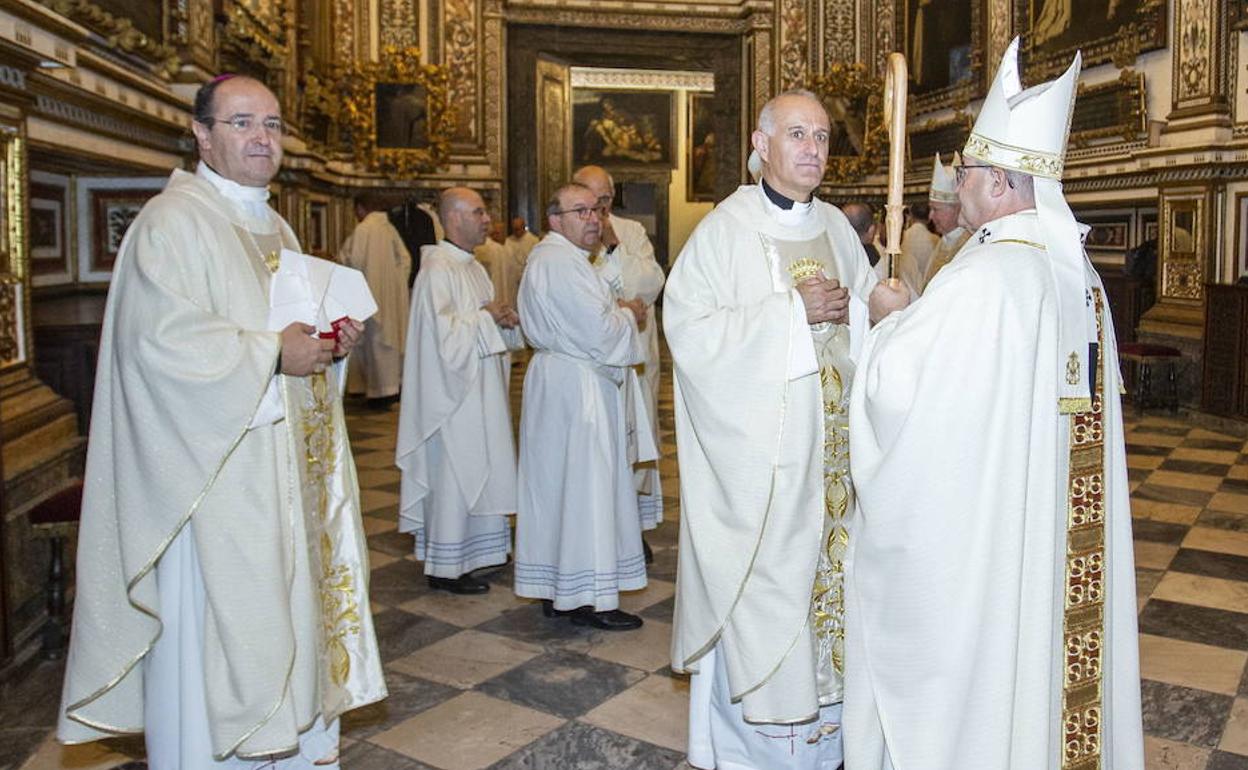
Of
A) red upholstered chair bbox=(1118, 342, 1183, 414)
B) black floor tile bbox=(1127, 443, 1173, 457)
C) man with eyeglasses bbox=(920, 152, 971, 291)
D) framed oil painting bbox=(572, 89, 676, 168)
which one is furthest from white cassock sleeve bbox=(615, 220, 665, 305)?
framed oil painting bbox=(572, 89, 676, 168)

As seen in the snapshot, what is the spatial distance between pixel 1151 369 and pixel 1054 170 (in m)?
8.43

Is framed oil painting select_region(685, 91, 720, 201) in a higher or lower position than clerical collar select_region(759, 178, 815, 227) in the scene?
higher

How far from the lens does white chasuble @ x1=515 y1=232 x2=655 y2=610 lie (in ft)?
15.9

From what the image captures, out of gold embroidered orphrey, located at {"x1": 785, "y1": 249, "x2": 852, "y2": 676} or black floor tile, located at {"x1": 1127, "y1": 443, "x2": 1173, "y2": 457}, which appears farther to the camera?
black floor tile, located at {"x1": 1127, "y1": 443, "x2": 1173, "y2": 457}

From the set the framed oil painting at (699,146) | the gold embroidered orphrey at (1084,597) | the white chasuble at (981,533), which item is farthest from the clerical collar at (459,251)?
the framed oil painting at (699,146)

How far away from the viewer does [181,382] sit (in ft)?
9.69

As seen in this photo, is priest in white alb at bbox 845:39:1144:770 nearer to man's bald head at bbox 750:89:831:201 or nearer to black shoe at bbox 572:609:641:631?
man's bald head at bbox 750:89:831:201

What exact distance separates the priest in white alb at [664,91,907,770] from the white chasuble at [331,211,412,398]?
8240 mm

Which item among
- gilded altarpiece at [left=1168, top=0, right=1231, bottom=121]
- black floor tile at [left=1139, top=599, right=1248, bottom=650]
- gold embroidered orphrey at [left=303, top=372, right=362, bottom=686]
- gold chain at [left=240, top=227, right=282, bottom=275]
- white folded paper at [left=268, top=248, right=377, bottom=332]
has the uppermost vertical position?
gilded altarpiece at [left=1168, top=0, right=1231, bottom=121]

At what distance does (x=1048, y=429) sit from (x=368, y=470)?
619 centimetres

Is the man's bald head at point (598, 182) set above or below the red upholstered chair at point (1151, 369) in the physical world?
above

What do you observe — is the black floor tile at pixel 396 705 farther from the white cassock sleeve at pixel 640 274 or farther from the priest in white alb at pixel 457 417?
the white cassock sleeve at pixel 640 274

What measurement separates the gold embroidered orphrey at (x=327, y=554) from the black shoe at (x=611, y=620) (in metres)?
1.60

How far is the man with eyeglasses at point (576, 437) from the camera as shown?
15.9 ft
